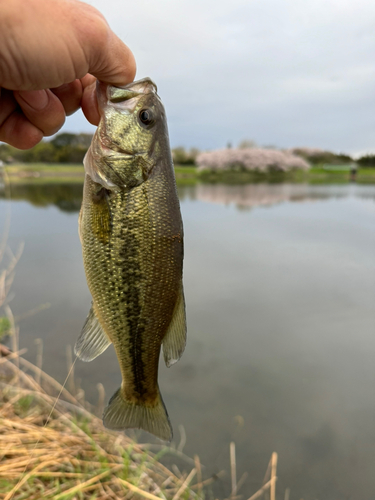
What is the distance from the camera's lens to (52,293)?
24.5 ft

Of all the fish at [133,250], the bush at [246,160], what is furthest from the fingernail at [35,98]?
the bush at [246,160]

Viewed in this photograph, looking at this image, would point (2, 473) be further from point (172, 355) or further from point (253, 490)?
point (253, 490)

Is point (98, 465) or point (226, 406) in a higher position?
point (98, 465)

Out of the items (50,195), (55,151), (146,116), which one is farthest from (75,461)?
(50,195)

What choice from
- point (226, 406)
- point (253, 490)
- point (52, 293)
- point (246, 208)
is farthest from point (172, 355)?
point (246, 208)

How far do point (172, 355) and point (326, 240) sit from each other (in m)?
13.6

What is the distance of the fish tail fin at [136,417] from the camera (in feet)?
4.98

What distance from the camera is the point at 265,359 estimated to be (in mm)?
5629

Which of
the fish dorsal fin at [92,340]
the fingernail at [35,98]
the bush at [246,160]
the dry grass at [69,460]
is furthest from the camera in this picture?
the bush at [246,160]

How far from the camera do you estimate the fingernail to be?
6.09 feet

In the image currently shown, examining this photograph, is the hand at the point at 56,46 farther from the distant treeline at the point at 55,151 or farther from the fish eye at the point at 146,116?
the distant treeline at the point at 55,151

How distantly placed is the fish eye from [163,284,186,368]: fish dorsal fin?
0.84m

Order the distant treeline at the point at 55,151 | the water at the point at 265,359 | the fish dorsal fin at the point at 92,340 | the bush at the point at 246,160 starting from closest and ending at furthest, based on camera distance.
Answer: the fish dorsal fin at the point at 92,340 < the water at the point at 265,359 < the distant treeline at the point at 55,151 < the bush at the point at 246,160

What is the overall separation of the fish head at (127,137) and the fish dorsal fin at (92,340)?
647 mm
